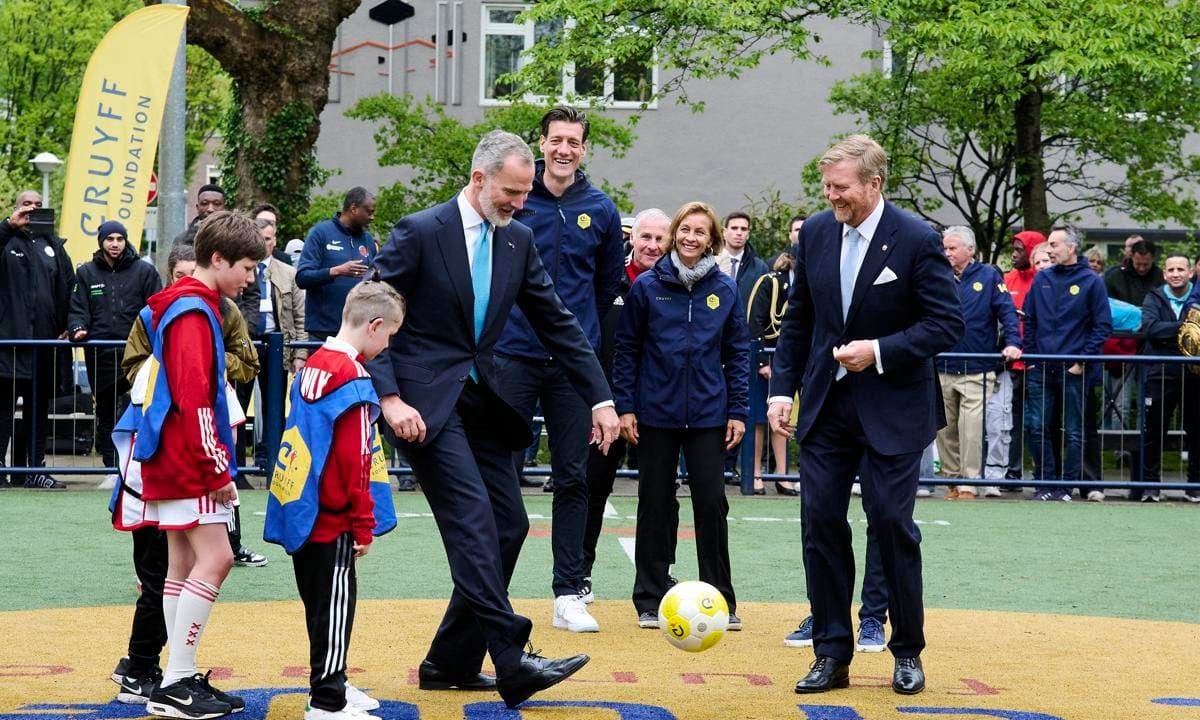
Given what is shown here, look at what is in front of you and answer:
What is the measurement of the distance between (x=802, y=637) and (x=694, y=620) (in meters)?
1.15

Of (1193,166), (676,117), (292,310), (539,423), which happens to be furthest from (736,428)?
(676,117)

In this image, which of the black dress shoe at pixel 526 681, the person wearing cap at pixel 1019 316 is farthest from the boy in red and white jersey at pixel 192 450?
the person wearing cap at pixel 1019 316

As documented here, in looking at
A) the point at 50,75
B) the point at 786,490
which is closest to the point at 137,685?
the point at 786,490

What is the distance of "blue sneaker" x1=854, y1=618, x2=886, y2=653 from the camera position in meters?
7.35

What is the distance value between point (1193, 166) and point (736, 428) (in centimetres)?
1745

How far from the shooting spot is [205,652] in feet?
22.8

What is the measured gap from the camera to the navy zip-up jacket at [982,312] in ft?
44.2

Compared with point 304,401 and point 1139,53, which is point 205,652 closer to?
point 304,401

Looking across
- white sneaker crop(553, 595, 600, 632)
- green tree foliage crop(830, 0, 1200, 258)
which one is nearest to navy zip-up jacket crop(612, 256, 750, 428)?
white sneaker crop(553, 595, 600, 632)

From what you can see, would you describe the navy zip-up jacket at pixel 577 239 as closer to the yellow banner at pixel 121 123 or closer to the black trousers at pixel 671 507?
the black trousers at pixel 671 507

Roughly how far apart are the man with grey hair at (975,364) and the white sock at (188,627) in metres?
8.57

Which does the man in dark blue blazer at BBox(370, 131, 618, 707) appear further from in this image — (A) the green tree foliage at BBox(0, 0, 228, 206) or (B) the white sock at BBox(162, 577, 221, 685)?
(A) the green tree foliage at BBox(0, 0, 228, 206)

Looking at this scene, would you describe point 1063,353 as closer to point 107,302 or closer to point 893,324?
point 107,302

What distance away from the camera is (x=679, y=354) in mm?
8070
